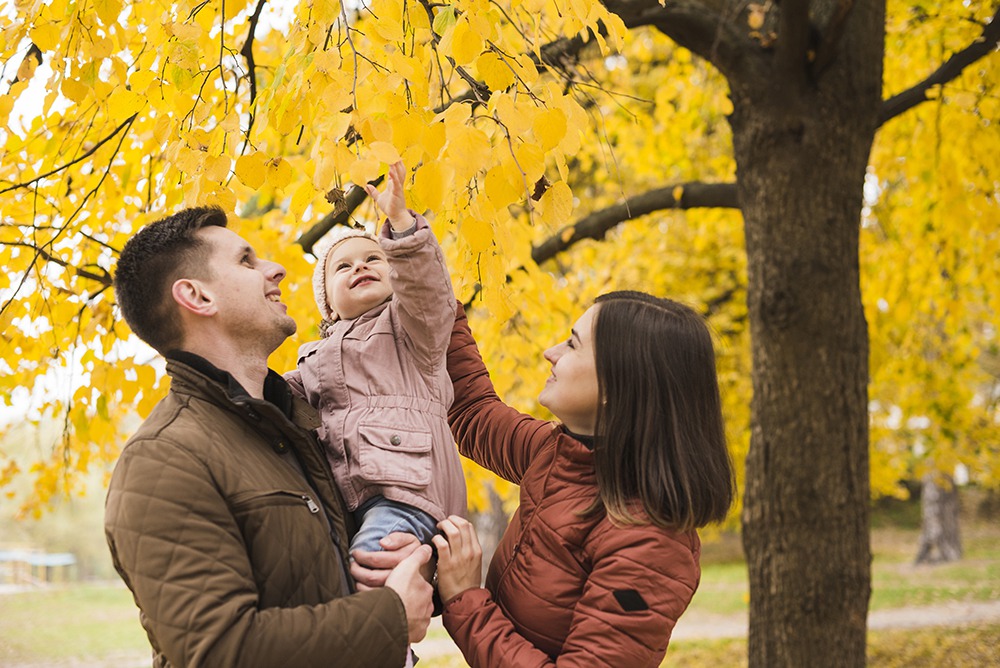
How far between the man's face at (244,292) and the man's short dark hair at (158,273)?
1.0 inches

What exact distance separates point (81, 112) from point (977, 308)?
31.8 ft

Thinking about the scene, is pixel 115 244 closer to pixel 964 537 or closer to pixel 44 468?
pixel 44 468

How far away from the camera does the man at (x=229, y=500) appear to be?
1410mm

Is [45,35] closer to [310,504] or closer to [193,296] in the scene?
[193,296]

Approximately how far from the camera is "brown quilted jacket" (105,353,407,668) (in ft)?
4.60

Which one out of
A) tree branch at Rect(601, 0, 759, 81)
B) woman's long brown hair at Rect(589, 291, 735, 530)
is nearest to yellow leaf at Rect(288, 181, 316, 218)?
woman's long brown hair at Rect(589, 291, 735, 530)

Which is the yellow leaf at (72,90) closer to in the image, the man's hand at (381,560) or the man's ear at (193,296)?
the man's ear at (193,296)

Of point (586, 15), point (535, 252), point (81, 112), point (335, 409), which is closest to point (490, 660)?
point (335, 409)

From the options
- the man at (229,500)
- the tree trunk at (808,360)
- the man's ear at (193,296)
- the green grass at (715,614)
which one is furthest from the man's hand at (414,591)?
the green grass at (715,614)

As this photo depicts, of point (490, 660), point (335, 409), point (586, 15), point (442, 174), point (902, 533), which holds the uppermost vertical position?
point (586, 15)

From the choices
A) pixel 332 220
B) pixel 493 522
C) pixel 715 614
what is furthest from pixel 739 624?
pixel 332 220

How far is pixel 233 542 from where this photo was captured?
4.82 feet

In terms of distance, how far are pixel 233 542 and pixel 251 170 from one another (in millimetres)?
878

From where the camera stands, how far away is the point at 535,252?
480cm
